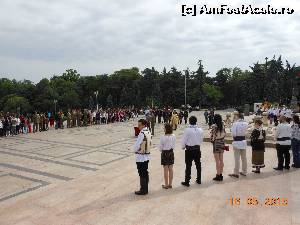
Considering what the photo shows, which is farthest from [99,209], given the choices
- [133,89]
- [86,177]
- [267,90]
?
[133,89]

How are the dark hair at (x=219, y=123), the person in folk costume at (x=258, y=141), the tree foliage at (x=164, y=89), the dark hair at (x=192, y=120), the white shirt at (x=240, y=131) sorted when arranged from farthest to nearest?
the tree foliage at (x=164, y=89) → the person in folk costume at (x=258, y=141) → the white shirt at (x=240, y=131) → the dark hair at (x=219, y=123) → the dark hair at (x=192, y=120)

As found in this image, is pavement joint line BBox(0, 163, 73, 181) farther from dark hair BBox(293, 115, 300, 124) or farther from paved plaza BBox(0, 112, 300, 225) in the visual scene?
dark hair BBox(293, 115, 300, 124)

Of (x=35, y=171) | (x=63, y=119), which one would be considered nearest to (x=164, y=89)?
(x=63, y=119)

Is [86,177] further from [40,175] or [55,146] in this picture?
[55,146]

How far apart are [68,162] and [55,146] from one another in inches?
166

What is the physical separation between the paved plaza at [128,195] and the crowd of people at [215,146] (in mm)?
333

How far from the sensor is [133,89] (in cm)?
6888

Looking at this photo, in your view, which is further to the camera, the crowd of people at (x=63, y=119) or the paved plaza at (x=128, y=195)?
the crowd of people at (x=63, y=119)

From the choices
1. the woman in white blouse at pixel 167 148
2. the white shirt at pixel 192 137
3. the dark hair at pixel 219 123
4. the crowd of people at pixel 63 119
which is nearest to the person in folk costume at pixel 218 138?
the dark hair at pixel 219 123

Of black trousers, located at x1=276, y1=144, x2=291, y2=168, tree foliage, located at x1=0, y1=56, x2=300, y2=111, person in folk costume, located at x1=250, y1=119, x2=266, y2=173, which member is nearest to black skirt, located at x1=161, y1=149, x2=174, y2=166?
person in folk costume, located at x1=250, y1=119, x2=266, y2=173

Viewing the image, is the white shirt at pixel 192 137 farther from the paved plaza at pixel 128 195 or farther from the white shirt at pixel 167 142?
the paved plaza at pixel 128 195

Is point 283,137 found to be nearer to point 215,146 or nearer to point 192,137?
point 215,146

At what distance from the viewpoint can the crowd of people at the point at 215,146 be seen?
732cm

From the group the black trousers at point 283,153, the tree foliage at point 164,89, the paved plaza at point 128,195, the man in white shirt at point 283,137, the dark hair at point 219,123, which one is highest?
the tree foliage at point 164,89
